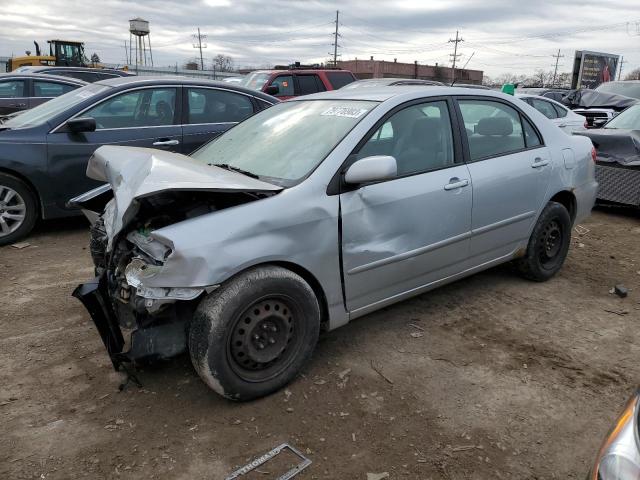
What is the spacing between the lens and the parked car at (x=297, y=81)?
11641mm

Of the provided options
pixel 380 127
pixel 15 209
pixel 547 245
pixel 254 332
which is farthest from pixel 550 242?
pixel 15 209

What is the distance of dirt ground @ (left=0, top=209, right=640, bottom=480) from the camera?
243 cm

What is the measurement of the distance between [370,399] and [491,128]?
2322 mm

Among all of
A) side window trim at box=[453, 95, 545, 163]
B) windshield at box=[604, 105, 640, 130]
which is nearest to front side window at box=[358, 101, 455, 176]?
side window trim at box=[453, 95, 545, 163]

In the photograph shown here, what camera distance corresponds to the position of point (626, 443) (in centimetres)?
150

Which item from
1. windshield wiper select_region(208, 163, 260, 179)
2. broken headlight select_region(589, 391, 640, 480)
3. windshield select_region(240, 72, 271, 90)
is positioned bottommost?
broken headlight select_region(589, 391, 640, 480)

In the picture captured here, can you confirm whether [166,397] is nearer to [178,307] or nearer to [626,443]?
[178,307]

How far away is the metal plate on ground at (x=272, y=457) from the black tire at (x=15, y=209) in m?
4.08

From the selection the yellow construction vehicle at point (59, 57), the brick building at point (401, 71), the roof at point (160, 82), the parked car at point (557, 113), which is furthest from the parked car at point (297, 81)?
the brick building at point (401, 71)

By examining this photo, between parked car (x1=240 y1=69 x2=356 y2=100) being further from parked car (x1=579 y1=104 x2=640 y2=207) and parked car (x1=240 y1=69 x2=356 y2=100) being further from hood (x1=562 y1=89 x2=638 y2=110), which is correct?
hood (x1=562 y1=89 x2=638 y2=110)

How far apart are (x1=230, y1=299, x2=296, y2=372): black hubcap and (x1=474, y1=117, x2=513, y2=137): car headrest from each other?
213cm

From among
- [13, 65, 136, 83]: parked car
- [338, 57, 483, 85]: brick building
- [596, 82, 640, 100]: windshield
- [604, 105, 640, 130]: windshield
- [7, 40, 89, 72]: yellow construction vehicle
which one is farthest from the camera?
[338, 57, 483, 85]: brick building

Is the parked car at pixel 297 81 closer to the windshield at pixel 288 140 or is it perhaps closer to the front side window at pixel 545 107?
the front side window at pixel 545 107

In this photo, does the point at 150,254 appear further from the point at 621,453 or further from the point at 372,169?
the point at 621,453
